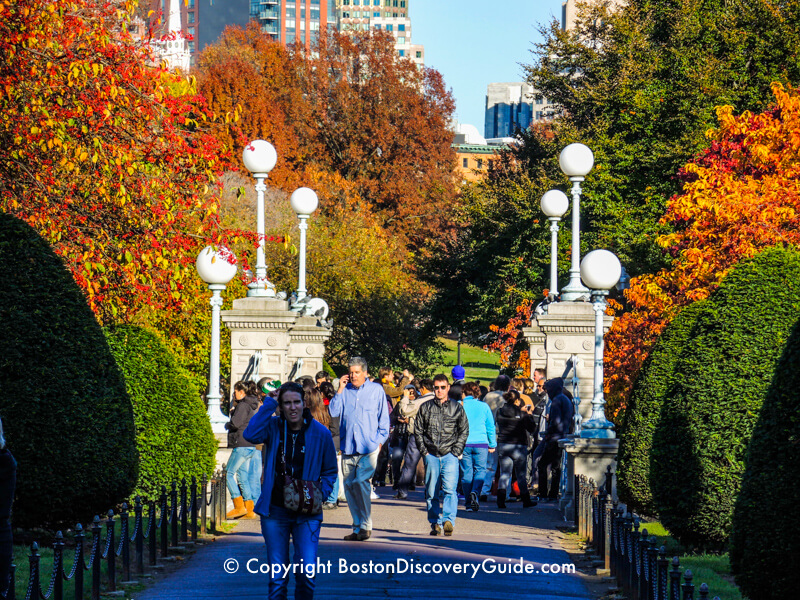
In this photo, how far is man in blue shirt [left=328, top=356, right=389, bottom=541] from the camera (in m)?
12.3

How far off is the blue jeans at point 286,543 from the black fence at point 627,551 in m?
2.25

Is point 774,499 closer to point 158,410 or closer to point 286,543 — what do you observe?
point 286,543

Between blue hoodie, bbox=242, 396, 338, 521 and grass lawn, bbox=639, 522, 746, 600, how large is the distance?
2442 millimetres

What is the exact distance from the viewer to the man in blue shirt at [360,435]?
12.3m

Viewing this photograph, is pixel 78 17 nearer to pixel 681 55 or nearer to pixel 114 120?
pixel 114 120

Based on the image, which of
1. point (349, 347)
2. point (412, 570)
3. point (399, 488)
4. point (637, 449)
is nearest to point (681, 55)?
point (349, 347)

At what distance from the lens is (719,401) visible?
36.1 ft

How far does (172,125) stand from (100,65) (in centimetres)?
173

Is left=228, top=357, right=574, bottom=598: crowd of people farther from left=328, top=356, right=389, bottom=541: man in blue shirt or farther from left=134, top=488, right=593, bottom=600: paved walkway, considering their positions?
left=134, top=488, right=593, bottom=600: paved walkway

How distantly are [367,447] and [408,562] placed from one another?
1888 mm

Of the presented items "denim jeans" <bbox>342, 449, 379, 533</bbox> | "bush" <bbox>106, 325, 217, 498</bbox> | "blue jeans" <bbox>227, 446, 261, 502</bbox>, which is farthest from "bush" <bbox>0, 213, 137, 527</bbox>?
"blue jeans" <bbox>227, 446, 261, 502</bbox>

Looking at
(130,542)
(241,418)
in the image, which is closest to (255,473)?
(241,418)

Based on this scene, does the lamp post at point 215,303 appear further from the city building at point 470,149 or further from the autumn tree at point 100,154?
the city building at point 470,149

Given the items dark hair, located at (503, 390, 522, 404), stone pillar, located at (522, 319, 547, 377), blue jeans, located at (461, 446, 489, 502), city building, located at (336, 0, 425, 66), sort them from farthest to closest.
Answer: city building, located at (336, 0, 425, 66) < stone pillar, located at (522, 319, 547, 377) < dark hair, located at (503, 390, 522, 404) < blue jeans, located at (461, 446, 489, 502)
